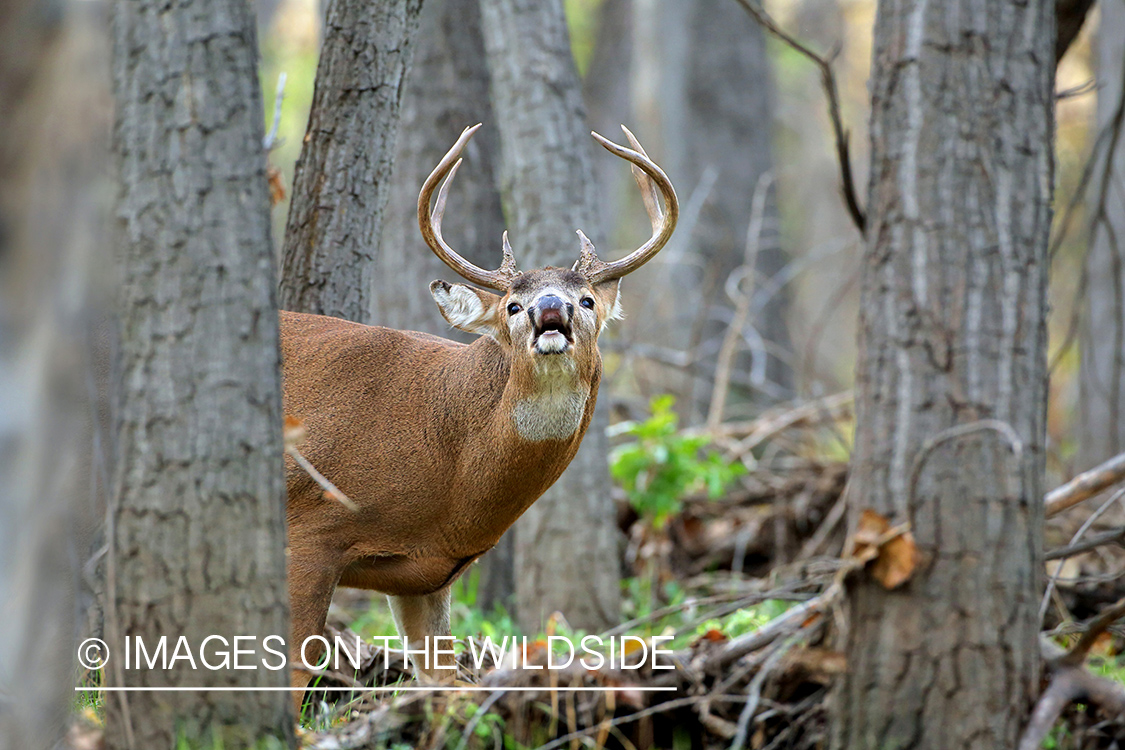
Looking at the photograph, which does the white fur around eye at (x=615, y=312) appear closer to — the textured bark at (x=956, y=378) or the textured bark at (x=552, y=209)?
the textured bark at (x=552, y=209)

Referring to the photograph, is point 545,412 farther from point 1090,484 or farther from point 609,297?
point 1090,484

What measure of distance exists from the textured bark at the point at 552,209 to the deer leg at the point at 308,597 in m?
2.53

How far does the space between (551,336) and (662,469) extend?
3.81m

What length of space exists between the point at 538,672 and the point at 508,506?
140 centimetres

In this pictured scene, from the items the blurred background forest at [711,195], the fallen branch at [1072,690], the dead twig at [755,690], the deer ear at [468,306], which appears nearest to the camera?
the fallen branch at [1072,690]

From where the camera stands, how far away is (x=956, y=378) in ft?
10.7

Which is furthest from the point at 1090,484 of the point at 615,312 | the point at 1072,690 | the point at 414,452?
the point at 414,452

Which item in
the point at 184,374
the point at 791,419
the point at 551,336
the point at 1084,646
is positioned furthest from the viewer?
the point at 791,419

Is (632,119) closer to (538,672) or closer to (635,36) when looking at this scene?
(635,36)

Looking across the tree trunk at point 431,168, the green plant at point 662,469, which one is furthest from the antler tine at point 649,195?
the green plant at point 662,469

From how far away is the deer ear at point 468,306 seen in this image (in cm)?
511

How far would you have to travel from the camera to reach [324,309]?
18.2ft

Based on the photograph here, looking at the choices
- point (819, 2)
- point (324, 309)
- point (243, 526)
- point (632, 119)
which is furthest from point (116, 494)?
point (819, 2)

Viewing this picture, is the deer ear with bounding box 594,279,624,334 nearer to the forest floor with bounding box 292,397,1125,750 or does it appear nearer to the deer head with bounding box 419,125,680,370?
the deer head with bounding box 419,125,680,370
